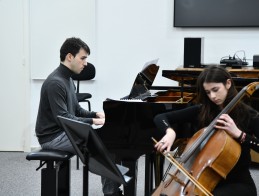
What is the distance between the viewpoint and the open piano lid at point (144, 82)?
353cm

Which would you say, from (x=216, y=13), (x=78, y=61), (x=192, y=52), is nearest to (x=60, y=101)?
(x=78, y=61)

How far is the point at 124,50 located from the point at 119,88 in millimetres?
461

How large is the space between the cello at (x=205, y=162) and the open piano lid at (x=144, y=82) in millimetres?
1205

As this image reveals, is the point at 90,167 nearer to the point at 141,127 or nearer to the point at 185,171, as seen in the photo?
the point at 185,171

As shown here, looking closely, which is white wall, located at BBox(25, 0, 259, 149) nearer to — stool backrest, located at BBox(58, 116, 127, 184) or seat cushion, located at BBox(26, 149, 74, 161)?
seat cushion, located at BBox(26, 149, 74, 161)

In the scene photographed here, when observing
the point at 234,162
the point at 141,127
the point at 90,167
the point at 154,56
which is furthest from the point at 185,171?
the point at 154,56

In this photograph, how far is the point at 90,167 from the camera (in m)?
2.38

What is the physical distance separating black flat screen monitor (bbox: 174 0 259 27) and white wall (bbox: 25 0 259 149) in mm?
93

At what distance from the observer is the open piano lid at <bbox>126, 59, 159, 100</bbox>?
139 inches

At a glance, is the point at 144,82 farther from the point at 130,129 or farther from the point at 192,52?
the point at 192,52

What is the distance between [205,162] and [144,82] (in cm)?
158

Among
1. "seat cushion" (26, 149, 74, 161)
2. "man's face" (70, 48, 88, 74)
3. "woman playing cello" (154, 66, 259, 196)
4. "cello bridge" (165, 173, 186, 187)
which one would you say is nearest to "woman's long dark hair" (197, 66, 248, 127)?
"woman playing cello" (154, 66, 259, 196)

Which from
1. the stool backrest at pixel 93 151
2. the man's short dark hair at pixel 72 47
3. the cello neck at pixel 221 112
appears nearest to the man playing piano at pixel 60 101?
the man's short dark hair at pixel 72 47

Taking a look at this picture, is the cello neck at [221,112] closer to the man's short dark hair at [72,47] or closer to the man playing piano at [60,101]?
the man playing piano at [60,101]
